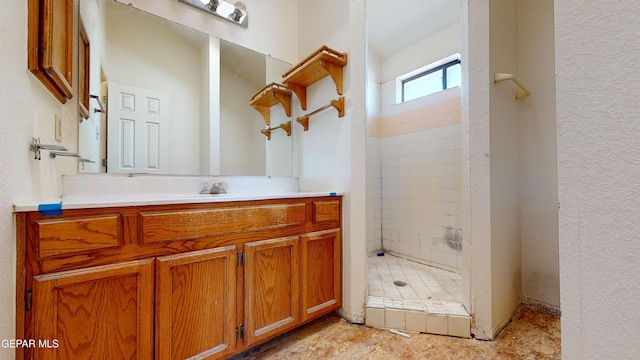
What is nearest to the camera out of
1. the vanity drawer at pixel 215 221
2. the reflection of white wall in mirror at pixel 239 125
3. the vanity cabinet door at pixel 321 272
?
the vanity drawer at pixel 215 221

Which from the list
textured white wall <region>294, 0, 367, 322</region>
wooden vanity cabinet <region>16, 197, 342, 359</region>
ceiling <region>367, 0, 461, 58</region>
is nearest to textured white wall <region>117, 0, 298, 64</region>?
textured white wall <region>294, 0, 367, 322</region>

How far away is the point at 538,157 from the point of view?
1934 millimetres

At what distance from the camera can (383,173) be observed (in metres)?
3.06

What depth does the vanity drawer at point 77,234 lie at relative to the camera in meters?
0.84

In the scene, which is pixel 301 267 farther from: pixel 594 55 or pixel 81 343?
pixel 594 55

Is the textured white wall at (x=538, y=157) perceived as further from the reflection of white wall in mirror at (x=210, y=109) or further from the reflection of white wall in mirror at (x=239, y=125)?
the reflection of white wall in mirror at (x=210, y=109)

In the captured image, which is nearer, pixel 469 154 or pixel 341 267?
pixel 469 154

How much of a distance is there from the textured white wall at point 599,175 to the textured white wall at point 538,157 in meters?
1.76

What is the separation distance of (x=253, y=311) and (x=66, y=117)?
4.47ft

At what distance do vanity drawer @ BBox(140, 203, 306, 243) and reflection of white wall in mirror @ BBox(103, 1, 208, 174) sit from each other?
2.08ft

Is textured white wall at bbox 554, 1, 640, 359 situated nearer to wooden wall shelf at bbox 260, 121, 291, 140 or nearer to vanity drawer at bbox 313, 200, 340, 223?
vanity drawer at bbox 313, 200, 340, 223

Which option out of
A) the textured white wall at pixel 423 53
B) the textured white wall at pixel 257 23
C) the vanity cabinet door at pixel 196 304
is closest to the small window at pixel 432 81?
the textured white wall at pixel 423 53

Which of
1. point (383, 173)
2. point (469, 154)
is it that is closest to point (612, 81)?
point (469, 154)

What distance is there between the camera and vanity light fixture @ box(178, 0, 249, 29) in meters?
1.76
